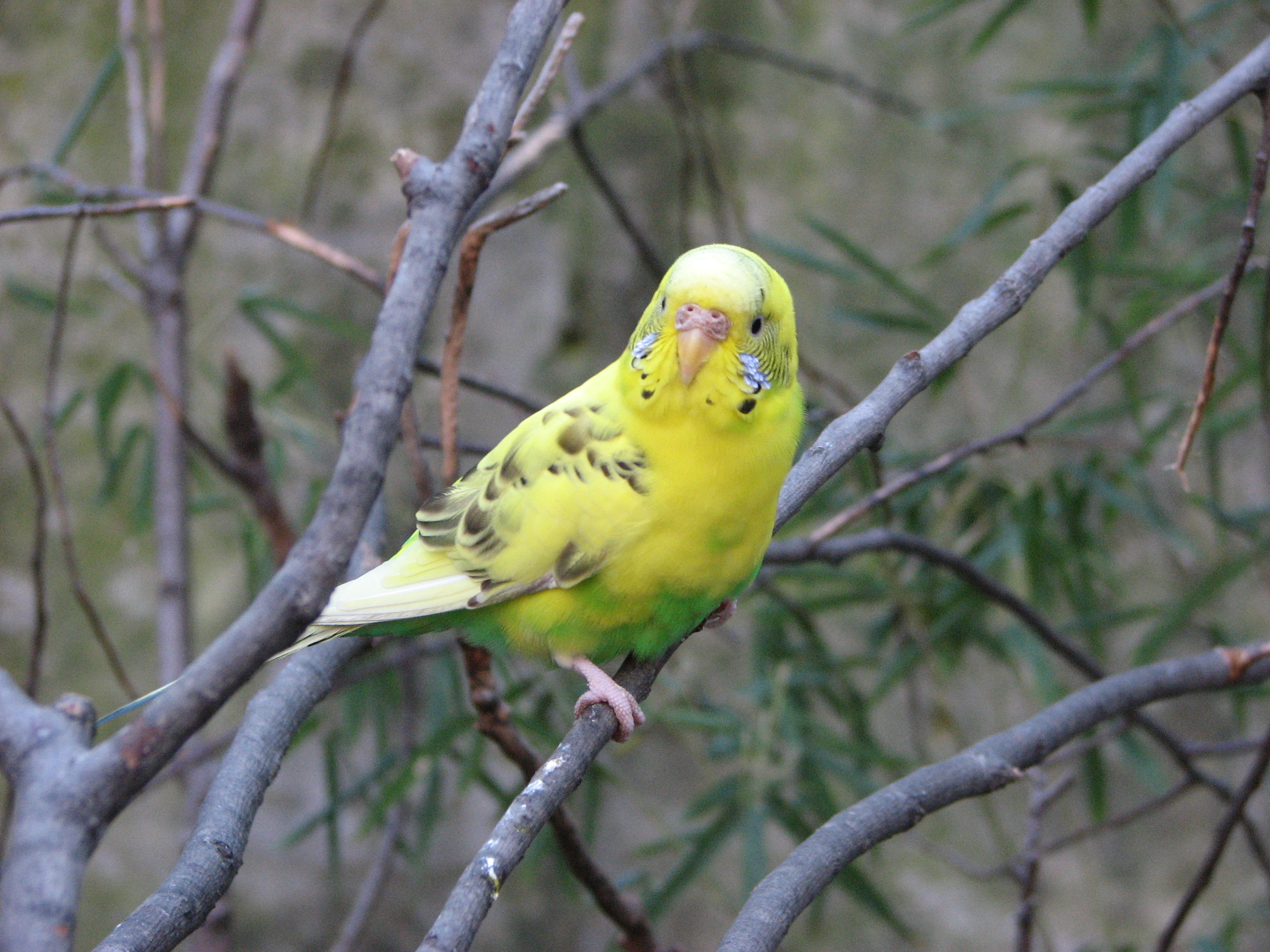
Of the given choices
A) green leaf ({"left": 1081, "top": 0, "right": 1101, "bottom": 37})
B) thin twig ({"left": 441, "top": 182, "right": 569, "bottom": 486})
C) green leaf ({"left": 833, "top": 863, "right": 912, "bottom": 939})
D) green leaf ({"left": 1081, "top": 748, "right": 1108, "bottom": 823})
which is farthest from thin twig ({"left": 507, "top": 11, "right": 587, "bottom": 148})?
green leaf ({"left": 1081, "top": 748, "right": 1108, "bottom": 823})

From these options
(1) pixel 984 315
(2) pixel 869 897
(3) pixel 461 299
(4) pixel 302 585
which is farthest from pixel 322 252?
(2) pixel 869 897

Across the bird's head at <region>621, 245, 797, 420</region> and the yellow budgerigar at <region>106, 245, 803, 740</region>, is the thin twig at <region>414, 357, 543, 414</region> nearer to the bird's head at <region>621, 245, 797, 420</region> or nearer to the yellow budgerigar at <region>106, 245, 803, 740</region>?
the yellow budgerigar at <region>106, 245, 803, 740</region>

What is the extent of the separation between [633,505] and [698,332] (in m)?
Answer: 0.22

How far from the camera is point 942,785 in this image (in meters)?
1.08

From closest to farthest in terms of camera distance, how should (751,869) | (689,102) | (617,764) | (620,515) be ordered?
(620,515)
(751,869)
(689,102)
(617,764)

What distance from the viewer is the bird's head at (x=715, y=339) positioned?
1.05 meters

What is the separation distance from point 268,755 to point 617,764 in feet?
8.88

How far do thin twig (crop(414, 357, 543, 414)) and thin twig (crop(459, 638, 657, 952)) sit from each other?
0.39m

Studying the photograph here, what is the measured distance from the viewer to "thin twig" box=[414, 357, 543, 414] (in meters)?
1.47

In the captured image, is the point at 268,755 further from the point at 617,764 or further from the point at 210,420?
the point at 617,764

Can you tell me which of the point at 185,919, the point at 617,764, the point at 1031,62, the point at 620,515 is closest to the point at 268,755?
the point at 185,919

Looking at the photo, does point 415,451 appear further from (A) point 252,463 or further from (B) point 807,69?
(B) point 807,69

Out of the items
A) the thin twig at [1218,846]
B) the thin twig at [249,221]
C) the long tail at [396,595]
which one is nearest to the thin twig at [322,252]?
the thin twig at [249,221]

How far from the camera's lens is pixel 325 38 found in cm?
326
